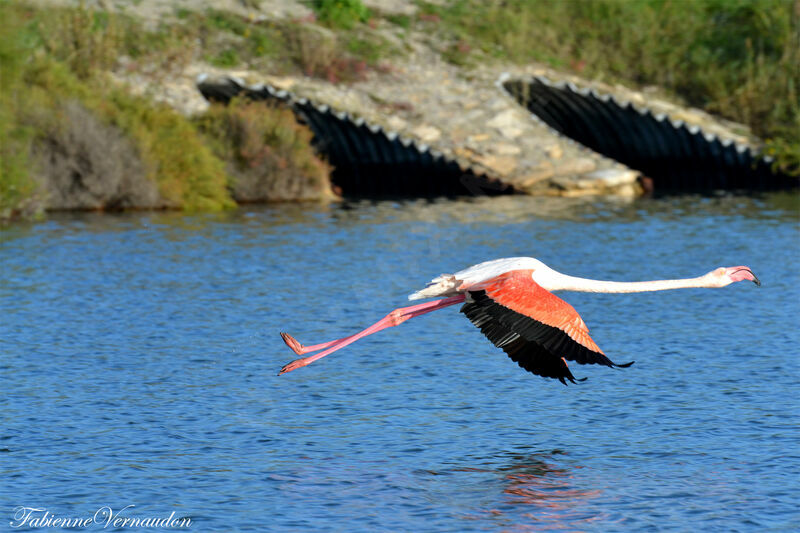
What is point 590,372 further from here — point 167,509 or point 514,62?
point 514,62

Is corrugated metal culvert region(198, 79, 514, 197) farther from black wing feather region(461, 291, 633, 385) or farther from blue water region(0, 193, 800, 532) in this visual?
black wing feather region(461, 291, 633, 385)

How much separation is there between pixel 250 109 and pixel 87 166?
5.15 metres

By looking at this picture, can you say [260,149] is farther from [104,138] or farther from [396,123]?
[396,123]

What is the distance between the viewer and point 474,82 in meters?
39.2

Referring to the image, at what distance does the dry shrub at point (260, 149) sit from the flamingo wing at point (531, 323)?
22.5 metres

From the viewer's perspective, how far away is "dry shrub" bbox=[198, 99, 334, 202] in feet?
107

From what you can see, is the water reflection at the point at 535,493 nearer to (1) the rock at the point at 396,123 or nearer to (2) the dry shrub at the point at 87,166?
(2) the dry shrub at the point at 87,166

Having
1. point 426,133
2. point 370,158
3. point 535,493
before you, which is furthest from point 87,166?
point 535,493

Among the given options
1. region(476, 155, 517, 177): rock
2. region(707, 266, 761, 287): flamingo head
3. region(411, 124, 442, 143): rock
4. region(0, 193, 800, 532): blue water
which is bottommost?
region(0, 193, 800, 532): blue water

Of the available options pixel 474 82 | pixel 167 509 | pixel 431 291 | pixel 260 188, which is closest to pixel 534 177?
pixel 474 82

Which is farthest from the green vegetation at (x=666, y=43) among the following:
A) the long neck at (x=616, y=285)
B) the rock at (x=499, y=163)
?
the long neck at (x=616, y=285)

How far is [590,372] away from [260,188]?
2085cm

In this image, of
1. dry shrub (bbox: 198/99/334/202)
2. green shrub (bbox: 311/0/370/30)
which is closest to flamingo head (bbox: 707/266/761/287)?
dry shrub (bbox: 198/99/334/202)

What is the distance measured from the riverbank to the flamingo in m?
17.7
